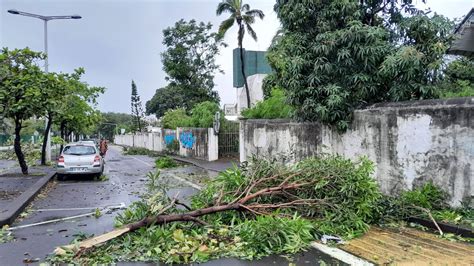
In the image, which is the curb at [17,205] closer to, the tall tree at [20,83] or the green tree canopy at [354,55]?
the tall tree at [20,83]

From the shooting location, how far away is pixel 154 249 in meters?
6.10

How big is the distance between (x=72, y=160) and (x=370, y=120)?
39.7 feet

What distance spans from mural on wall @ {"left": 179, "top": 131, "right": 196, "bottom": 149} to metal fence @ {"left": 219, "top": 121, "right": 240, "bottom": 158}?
3.57m

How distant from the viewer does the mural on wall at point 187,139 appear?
97.8 feet

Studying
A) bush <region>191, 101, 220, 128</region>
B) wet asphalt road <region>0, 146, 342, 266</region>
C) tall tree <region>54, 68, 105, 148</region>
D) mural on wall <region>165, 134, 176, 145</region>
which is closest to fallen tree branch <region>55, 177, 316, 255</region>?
wet asphalt road <region>0, 146, 342, 266</region>

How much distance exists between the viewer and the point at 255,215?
7348 mm

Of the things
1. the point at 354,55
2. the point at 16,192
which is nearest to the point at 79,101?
the point at 16,192

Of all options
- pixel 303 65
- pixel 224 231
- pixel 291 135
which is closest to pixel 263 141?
pixel 291 135

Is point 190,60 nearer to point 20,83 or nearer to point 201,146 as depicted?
point 201,146

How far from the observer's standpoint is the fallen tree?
7.09 meters

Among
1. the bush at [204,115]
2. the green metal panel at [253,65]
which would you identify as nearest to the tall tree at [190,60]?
the green metal panel at [253,65]

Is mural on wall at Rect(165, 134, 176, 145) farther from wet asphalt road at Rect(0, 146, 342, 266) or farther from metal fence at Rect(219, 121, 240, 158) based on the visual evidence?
wet asphalt road at Rect(0, 146, 342, 266)

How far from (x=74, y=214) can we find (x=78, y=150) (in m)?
8.33

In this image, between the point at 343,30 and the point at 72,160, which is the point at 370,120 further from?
the point at 72,160
